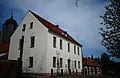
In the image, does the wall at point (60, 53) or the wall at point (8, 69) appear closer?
the wall at point (8, 69)

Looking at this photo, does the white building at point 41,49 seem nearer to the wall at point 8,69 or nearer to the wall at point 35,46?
the wall at point 35,46

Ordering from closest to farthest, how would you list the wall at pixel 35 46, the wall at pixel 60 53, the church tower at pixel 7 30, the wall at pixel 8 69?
the wall at pixel 8 69 < the wall at pixel 35 46 < the wall at pixel 60 53 < the church tower at pixel 7 30

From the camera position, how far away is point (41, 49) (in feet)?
69.8

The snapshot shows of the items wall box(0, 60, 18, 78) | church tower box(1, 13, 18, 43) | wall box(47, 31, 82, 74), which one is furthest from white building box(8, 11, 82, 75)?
church tower box(1, 13, 18, 43)

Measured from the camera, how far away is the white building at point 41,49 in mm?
20881

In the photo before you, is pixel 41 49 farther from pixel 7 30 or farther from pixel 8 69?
pixel 7 30

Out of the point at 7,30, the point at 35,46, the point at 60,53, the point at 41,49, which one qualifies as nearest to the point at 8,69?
the point at 41,49

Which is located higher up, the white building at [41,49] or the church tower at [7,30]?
the church tower at [7,30]

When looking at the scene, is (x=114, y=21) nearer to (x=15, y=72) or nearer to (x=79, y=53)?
(x=15, y=72)

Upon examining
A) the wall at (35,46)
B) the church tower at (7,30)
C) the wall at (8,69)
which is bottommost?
the wall at (8,69)

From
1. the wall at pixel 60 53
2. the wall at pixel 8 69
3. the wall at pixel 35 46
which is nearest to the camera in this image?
the wall at pixel 8 69

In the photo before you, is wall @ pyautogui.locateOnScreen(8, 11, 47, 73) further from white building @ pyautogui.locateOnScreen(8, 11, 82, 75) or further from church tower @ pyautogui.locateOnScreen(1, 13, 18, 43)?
church tower @ pyautogui.locateOnScreen(1, 13, 18, 43)

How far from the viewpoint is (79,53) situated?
109 ft

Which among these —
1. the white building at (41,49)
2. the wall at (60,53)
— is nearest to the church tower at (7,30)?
the white building at (41,49)
